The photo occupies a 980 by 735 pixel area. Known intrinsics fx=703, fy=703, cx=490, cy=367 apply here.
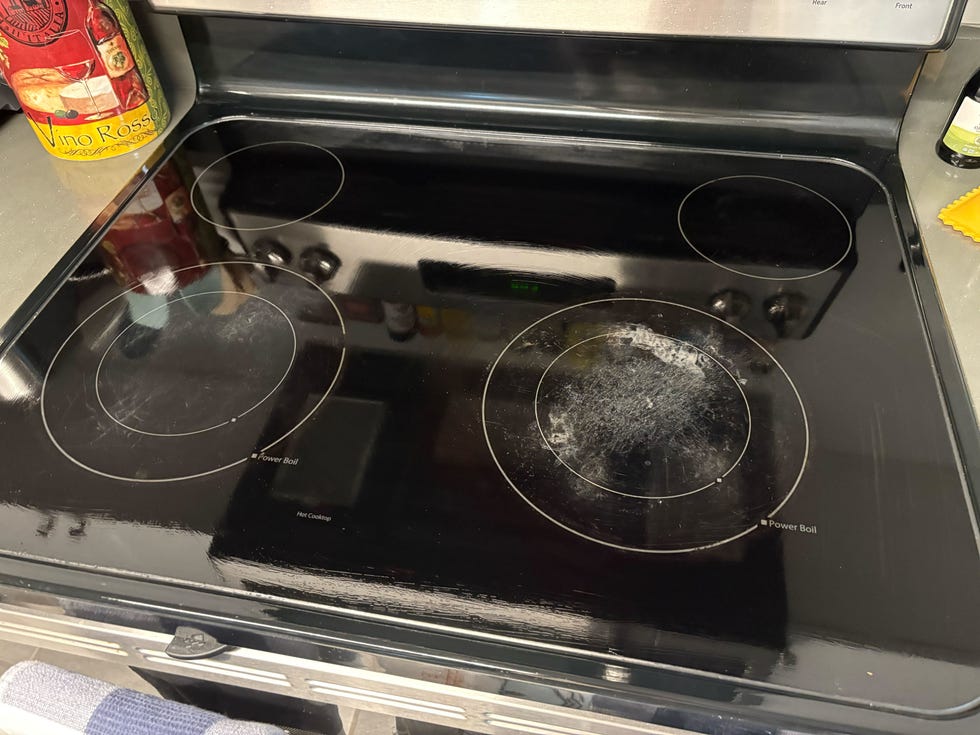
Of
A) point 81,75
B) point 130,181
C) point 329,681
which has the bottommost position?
point 329,681

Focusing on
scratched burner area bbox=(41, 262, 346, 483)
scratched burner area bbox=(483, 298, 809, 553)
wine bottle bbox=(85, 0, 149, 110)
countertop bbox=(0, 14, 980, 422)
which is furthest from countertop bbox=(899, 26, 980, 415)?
wine bottle bbox=(85, 0, 149, 110)

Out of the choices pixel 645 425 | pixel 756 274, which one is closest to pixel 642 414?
pixel 645 425

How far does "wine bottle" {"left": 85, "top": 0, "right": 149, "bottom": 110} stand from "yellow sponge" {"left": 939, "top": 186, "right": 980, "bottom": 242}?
78 centimetres

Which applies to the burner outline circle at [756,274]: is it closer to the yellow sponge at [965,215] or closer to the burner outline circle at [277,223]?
the yellow sponge at [965,215]

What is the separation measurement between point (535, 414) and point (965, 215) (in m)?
0.43

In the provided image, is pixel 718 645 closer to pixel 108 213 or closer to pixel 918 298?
pixel 918 298

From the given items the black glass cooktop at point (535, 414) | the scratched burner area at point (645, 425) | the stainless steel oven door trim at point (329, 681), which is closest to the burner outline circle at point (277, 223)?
the black glass cooktop at point (535, 414)

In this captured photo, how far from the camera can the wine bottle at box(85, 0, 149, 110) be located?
0.65 meters

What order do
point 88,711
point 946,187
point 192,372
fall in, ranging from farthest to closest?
point 946,187 → point 192,372 → point 88,711

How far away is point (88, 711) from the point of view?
427mm

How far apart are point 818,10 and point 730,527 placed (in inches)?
17.3

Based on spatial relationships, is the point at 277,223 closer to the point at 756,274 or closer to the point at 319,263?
the point at 319,263

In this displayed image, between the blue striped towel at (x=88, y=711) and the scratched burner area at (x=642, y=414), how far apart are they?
0.27 meters

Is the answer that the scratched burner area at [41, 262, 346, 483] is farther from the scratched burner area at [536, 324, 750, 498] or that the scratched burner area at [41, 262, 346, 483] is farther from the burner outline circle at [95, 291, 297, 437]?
the scratched burner area at [536, 324, 750, 498]
